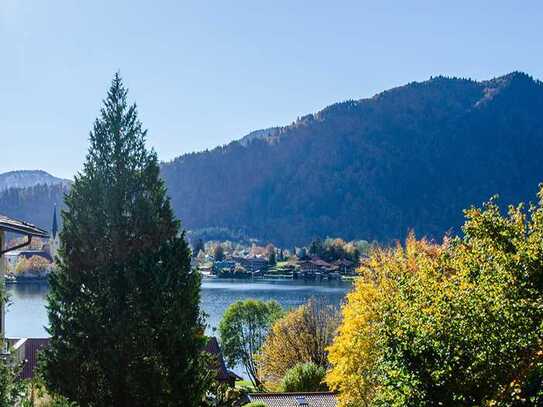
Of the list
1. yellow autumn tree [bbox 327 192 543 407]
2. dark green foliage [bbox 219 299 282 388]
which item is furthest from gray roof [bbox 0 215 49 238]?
dark green foliage [bbox 219 299 282 388]

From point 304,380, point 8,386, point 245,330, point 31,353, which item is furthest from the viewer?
point 245,330

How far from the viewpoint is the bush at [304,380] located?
108 ft

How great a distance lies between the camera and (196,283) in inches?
569

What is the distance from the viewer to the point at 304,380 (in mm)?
33219

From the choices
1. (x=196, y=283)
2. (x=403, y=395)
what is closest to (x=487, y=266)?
(x=403, y=395)

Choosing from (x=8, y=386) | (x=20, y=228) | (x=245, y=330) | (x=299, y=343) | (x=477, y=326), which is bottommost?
(x=245, y=330)

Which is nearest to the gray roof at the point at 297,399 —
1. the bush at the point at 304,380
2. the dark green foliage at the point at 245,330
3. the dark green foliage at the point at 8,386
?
the bush at the point at 304,380

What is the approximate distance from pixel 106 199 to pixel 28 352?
63.2 feet

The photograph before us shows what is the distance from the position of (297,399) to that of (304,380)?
5.53 metres

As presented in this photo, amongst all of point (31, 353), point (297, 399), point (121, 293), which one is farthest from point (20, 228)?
point (31, 353)

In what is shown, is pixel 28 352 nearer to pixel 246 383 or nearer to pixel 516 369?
pixel 246 383

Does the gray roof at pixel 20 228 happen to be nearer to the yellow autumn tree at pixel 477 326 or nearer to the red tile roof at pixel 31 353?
the yellow autumn tree at pixel 477 326

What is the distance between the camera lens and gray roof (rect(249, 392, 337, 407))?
27.5 meters

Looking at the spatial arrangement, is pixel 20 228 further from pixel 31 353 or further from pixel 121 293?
pixel 31 353
